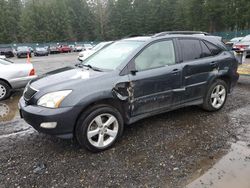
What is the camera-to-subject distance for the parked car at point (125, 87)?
11.6 feet

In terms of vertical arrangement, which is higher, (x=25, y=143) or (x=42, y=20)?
(x=42, y=20)

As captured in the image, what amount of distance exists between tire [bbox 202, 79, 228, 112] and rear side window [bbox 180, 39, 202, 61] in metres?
0.77

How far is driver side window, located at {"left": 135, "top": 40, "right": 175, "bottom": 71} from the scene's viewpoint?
4181mm

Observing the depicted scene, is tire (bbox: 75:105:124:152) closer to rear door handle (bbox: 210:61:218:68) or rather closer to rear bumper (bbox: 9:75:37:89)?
rear door handle (bbox: 210:61:218:68)

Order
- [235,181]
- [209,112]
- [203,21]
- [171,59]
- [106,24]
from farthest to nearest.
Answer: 1. [106,24]
2. [203,21]
3. [209,112]
4. [171,59]
5. [235,181]

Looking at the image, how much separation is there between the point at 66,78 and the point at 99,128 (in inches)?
37.8

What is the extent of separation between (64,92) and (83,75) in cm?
56

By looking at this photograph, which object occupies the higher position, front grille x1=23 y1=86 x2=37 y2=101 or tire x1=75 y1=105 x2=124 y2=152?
front grille x1=23 y1=86 x2=37 y2=101

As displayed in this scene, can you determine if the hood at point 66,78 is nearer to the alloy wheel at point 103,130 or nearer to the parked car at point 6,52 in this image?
the alloy wheel at point 103,130

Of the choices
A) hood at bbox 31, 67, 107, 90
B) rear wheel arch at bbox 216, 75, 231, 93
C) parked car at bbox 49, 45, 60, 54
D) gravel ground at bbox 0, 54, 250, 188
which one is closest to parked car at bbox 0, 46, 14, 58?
parked car at bbox 49, 45, 60, 54

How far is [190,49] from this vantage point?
4812mm

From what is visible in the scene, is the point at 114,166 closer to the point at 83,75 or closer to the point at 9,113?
the point at 83,75

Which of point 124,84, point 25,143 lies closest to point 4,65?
point 25,143

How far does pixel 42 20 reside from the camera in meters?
61.3
